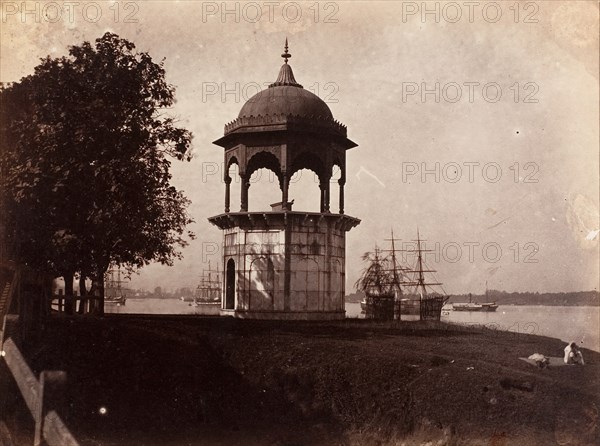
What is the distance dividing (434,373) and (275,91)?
17194mm

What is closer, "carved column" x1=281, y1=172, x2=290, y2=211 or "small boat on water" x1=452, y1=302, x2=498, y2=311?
"carved column" x1=281, y1=172, x2=290, y2=211

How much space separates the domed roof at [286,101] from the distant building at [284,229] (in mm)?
47

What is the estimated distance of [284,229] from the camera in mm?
30094

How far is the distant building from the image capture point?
97.7 ft

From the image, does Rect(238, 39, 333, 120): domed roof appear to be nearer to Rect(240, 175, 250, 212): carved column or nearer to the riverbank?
Rect(240, 175, 250, 212): carved column

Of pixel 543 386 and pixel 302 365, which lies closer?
pixel 543 386

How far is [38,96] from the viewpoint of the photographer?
21359mm

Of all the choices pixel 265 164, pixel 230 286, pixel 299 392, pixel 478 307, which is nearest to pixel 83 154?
pixel 299 392

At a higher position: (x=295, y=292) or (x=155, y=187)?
(x=155, y=187)

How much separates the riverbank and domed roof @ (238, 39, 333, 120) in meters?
12.4

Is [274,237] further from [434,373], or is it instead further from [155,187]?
[434,373]

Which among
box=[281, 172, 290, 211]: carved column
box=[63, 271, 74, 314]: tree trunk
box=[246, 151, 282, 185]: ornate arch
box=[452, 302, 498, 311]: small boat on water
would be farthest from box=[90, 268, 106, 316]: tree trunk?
box=[452, 302, 498, 311]: small boat on water

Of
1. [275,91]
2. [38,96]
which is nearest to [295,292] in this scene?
[275,91]

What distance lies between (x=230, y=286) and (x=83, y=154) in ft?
40.8
